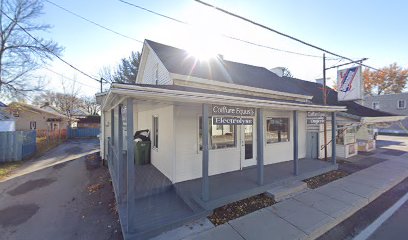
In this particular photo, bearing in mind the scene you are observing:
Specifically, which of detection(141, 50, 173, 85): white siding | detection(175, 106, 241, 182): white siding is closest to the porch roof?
detection(175, 106, 241, 182): white siding

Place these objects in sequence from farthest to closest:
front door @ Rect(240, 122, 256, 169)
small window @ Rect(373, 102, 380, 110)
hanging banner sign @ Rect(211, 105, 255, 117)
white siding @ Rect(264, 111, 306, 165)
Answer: small window @ Rect(373, 102, 380, 110)
white siding @ Rect(264, 111, 306, 165)
front door @ Rect(240, 122, 256, 169)
hanging banner sign @ Rect(211, 105, 255, 117)

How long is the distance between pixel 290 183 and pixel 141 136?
6453 mm

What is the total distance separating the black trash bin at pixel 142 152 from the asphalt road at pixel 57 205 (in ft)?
4.78

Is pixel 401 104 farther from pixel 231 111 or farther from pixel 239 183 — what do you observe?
pixel 231 111

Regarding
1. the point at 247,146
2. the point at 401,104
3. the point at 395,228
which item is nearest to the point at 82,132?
the point at 247,146

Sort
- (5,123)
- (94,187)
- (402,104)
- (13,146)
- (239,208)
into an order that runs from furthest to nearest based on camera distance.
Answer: (402,104)
(5,123)
(13,146)
(94,187)
(239,208)

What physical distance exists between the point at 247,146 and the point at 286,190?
2.35 metres

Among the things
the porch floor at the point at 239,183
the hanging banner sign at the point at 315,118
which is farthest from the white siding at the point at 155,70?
the hanging banner sign at the point at 315,118

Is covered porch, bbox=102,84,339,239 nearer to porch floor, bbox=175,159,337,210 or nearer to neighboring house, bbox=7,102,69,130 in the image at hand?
porch floor, bbox=175,159,337,210

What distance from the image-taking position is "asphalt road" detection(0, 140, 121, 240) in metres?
4.18

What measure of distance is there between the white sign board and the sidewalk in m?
4.99

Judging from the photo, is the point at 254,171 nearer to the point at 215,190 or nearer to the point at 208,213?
the point at 215,190

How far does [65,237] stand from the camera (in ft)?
13.0

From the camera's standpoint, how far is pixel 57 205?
554 cm
